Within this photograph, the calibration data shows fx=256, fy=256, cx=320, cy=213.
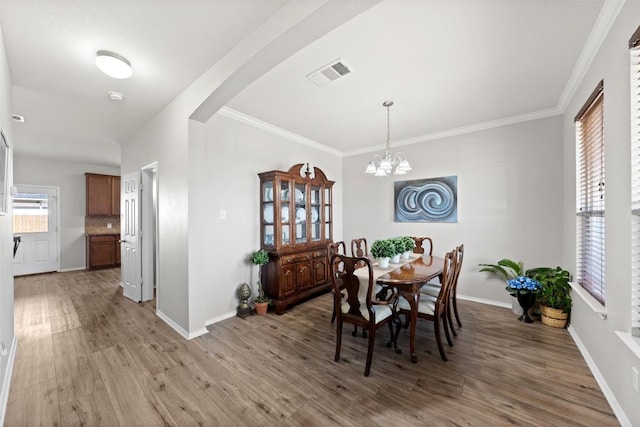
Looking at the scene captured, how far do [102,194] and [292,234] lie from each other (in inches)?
232

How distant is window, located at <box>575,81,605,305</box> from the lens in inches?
82.7

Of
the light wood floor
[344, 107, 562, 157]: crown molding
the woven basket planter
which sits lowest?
the light wood floor

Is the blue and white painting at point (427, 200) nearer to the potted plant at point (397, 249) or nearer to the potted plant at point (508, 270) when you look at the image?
the potted plant at point (508, 270)

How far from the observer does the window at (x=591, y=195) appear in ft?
6.89

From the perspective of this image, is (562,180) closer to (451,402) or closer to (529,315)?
(529,315)

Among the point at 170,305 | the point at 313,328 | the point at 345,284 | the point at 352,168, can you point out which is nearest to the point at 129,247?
the point at 170,305

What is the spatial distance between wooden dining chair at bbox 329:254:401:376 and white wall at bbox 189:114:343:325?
5.24 ft

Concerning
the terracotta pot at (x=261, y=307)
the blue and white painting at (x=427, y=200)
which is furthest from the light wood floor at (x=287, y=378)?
the blue and white painting at (x=427, y=200)

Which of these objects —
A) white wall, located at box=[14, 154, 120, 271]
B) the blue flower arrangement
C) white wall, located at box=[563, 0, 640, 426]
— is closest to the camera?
white wall, located at box=[563, 0, 640, 426]

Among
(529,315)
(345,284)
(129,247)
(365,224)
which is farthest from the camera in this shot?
(365,224)

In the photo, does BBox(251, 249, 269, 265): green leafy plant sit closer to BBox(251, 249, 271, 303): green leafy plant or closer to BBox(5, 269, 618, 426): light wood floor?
→ BBox(251, 249, 271, 303): green leafy plant

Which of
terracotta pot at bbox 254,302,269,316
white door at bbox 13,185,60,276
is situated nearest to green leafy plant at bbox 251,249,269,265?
terracotta pot at bbox 254,302,269,316

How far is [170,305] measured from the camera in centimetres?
308

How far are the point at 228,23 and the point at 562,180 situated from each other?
13.3 ft
